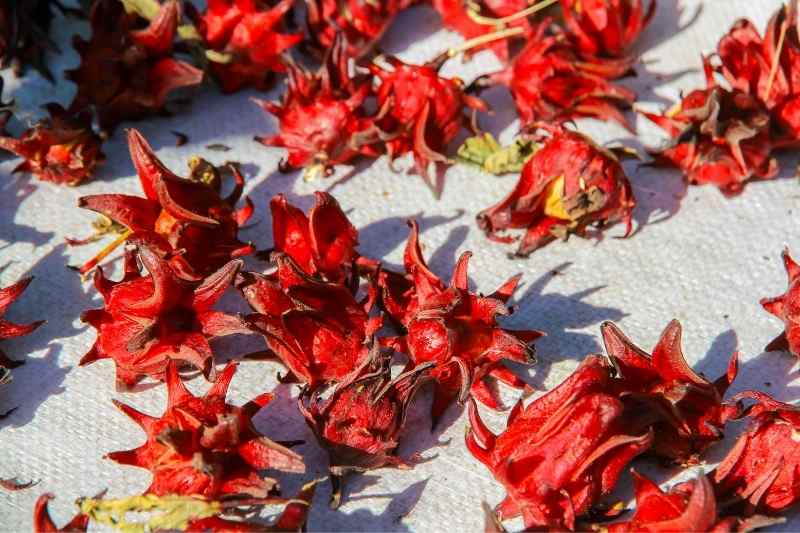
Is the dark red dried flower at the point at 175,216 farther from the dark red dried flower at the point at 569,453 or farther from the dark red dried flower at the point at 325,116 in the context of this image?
the dark red dried flower at the point at 569,453

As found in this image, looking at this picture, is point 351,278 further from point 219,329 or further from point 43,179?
point 43,179

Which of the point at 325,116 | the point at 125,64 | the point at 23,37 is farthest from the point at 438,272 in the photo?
the point at 23,37

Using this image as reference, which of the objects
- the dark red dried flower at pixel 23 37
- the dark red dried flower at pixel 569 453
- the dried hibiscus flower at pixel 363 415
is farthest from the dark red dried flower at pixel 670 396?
the dark red dried flower at pixel 23 37

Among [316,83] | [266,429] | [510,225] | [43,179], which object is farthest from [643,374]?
[43,179]

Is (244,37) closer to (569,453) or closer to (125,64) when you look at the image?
(125,64)

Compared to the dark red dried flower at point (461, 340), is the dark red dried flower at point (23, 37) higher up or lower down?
higher up
